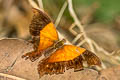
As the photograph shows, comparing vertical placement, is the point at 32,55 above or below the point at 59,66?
above

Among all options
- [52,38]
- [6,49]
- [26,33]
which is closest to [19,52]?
[6,49]

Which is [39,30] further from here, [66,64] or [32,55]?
[66,64]

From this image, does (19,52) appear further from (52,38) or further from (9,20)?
(9,20)

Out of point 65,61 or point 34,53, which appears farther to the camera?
point 34,53

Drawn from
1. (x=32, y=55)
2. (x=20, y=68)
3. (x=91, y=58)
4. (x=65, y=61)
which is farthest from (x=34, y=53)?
(x=91, y=58)

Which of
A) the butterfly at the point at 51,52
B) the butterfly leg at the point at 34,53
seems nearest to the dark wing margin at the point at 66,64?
the butterfly at the point at 51,52

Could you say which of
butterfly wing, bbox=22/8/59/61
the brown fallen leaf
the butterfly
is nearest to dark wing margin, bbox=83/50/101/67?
the butterfly

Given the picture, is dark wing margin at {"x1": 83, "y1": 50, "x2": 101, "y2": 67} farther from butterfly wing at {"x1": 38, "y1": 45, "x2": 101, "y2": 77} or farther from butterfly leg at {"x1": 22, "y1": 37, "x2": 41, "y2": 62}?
butterfly leg at {"x1": 22, "y1": 37, "x2": 41, "y2": 62}
